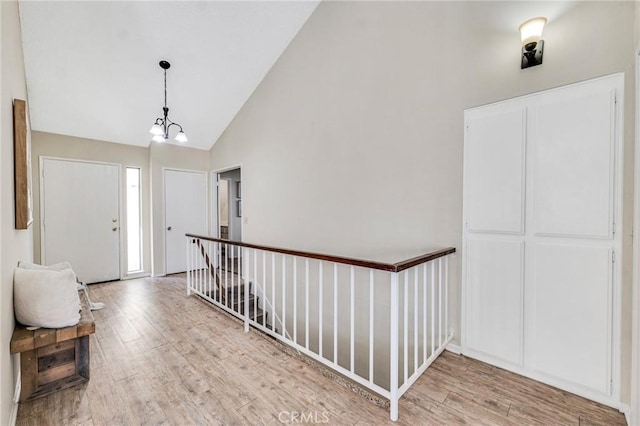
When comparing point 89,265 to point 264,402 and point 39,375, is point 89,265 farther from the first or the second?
point 264,402

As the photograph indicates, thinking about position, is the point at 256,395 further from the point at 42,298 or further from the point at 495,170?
the point at 495,170

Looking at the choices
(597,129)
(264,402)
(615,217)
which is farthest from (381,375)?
(597,129)

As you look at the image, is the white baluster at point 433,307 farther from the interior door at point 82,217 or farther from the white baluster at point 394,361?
the interior door at point 82,217

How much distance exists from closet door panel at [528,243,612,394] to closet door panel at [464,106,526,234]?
30 cm

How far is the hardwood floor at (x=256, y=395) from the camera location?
154 cm

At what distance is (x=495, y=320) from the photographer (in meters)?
1.98

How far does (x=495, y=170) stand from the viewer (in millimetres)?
1975

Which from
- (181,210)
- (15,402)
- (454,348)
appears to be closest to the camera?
(15,402)

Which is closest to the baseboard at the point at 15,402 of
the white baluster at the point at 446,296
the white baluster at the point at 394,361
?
the white baluster at the point at 394,361

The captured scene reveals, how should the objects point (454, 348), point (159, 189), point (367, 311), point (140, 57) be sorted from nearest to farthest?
point (454, 348), point (367, 311), point (140, 57), point (159, 189)

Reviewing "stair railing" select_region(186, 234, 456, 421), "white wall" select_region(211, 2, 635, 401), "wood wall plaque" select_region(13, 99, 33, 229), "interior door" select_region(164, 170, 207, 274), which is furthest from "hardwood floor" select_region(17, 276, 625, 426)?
"interior door" select_region(164, 170, 207, 274)

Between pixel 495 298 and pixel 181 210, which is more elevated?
pixel 181 210

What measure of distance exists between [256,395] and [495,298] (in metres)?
1.79
